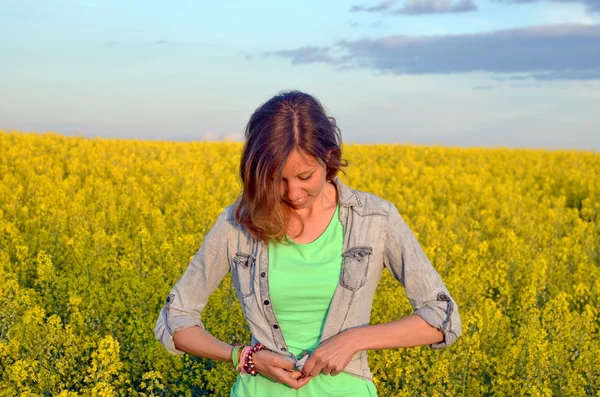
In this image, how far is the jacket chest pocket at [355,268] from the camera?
2.25 meters

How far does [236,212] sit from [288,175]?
10.3 inches

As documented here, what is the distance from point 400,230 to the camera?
2271 millimetres

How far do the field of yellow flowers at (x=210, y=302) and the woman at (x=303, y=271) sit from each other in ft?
7.03

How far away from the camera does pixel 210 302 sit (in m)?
6.13

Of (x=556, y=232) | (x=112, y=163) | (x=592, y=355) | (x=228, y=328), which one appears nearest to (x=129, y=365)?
(x=228, y=328)

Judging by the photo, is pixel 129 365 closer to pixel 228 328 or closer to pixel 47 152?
pixel 228 328

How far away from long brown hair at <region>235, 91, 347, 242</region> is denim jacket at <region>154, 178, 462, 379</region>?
11 centimetres

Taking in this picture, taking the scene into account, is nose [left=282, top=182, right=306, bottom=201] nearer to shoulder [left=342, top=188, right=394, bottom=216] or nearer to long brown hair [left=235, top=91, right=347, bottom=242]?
long brown hair [left=235, top=91, right=347, bottom=242]

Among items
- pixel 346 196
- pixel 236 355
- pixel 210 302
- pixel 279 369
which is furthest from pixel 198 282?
pixel 210 302

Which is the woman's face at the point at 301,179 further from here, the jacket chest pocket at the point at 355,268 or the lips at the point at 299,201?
the jacket chest pocket at the point at 355,268

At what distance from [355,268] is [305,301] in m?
0.17

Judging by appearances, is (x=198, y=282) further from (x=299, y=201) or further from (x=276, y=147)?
(x=276, y=147)

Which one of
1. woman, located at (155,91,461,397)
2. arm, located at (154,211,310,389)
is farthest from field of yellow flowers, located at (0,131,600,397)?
woman, located at (155,91,461,397)

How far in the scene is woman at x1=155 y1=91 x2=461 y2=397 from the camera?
7.00 feet
